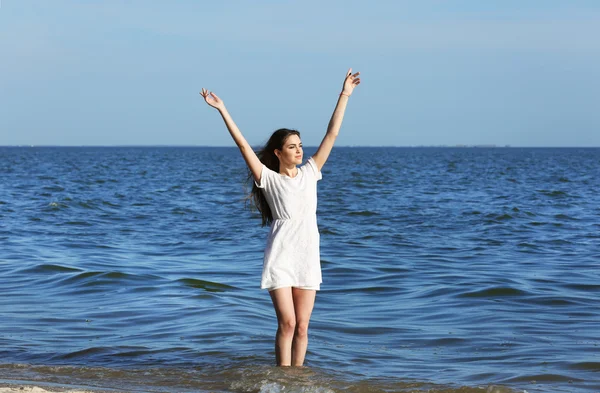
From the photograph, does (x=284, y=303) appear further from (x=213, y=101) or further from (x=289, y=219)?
(x=213, y=101)

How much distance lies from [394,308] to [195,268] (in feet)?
14.5

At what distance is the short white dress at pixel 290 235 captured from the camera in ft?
20.8

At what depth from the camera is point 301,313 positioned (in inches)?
256

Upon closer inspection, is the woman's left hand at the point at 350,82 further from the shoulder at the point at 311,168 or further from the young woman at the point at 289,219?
the shoulder at the point at 311,168

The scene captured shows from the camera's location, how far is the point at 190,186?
40.8m

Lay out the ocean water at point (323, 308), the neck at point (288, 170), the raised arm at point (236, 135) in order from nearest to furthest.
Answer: the raised arm at point (236, 135)
the neck at point (288, 170)
the ocean water at point (323, 308)

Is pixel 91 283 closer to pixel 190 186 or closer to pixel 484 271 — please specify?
pixel 484 271

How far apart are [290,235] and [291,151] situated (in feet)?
2.19

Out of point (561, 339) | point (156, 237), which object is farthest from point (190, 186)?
point (561, 339)

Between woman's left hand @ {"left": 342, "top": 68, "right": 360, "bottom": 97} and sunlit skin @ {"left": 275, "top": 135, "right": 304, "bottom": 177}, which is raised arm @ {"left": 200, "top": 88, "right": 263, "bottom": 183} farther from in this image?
woman's left hand @ {"left": 342, "top": 68, "right": 360, "bottom": 97}

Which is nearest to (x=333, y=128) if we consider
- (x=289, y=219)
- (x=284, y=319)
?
(x=289, y=219)

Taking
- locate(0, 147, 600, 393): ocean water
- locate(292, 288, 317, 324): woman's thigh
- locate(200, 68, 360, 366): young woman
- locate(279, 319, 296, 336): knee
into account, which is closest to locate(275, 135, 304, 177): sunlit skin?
locate(200, 68, 360, 366): young woman

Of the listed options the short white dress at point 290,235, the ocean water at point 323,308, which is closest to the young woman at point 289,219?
the short white dress at point 290,235

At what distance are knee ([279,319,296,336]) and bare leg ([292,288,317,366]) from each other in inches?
3.0
